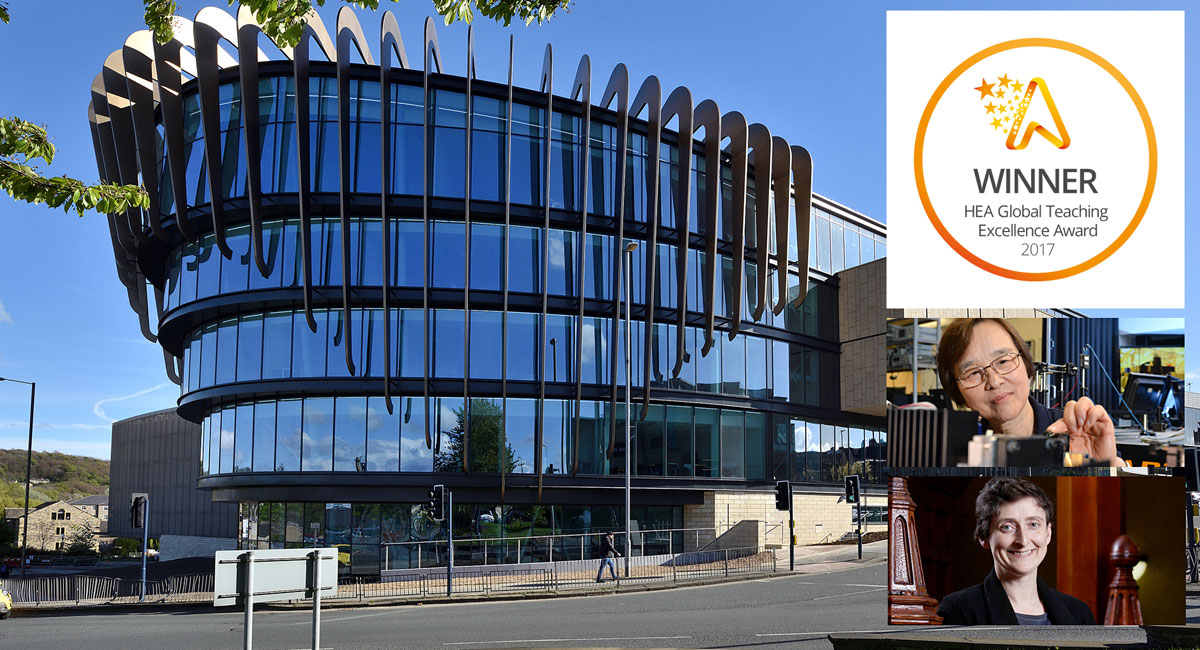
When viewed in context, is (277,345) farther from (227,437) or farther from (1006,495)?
(1006,495)

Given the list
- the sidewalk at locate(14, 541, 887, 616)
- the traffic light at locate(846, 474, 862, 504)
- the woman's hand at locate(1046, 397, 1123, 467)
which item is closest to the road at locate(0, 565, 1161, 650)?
the sidewalk at locate(14, 541, 887, 616)

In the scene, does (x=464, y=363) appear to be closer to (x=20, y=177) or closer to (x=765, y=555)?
(x=765, y=555)

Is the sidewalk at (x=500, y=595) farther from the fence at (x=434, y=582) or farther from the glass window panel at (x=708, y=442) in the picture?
the glass window panel at (x=708, y=442)

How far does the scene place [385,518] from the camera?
110 ft

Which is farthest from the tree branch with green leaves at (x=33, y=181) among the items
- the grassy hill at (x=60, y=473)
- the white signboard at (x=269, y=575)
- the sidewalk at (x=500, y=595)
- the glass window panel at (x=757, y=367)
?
the grassy hill at (x=60, y=473)

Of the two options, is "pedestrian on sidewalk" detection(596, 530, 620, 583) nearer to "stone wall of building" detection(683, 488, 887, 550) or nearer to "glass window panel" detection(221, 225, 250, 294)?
"stone wall of building" detection(683, 488, 887, 550)

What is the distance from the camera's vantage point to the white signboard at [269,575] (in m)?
7.24

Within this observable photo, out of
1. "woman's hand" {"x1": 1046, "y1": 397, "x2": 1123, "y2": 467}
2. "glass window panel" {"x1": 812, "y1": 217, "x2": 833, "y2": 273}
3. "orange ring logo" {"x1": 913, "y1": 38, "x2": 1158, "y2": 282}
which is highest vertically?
"glass window panel" {"x1": 812, "y1": 217, "x2": 833, "y2": 273}

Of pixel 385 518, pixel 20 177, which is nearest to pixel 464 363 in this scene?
pixel 385 518

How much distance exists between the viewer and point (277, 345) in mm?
34219

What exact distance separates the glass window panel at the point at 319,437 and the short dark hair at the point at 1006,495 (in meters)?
30.0

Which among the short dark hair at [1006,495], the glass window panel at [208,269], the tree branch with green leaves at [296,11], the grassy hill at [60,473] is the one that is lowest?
the grassy hill at [60,473]

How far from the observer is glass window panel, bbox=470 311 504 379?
3422cm

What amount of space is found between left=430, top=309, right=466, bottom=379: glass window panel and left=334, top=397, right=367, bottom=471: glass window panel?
9.17 feet
